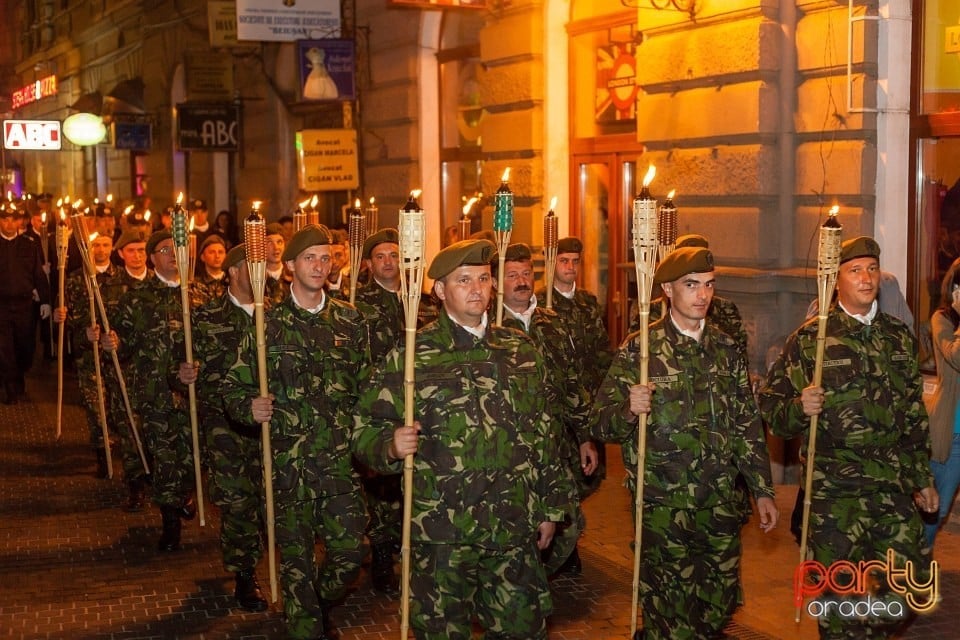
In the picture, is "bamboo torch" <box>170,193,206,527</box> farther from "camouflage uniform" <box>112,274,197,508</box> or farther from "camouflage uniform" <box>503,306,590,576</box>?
"camouflage uniform" <box>503,306,590,576</box>

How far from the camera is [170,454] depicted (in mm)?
9508

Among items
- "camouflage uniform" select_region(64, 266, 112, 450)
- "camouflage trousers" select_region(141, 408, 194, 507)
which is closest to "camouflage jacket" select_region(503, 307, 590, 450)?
"camouflage trousers" select_region(141, 408, 194, 507)

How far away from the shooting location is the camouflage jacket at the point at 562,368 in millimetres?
8039

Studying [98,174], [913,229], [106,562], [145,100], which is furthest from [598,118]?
[98,174]

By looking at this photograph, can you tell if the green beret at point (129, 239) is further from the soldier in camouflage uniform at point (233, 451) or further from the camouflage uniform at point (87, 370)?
the soldier in camouflage uniform at point (233, 451)

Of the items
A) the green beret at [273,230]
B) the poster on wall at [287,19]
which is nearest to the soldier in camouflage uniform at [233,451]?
the green beret at [273,230]

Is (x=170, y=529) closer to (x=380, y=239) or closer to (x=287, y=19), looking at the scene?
(x=380, y=239)

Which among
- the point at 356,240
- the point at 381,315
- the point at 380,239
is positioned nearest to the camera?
the point at 381,315

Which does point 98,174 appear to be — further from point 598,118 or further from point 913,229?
point 913,229

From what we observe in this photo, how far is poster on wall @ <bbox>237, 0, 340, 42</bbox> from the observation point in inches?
682

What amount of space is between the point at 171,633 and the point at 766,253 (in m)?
5.85

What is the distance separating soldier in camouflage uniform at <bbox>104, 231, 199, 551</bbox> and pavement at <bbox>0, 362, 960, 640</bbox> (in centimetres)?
40

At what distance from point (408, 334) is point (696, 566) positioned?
1.83 metres

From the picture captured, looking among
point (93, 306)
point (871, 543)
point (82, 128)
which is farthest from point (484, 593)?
point (82, 128)
